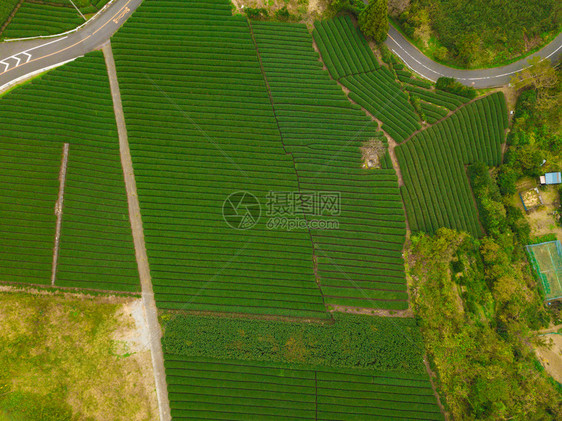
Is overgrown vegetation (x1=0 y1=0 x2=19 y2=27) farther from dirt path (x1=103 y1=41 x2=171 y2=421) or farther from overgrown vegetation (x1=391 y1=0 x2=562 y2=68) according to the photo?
overgrown vegetation (x1=391 y1=0 x2=562 y2=68)

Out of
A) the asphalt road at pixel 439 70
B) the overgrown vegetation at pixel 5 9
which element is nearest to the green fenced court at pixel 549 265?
the asphalt road at pixel 439 70

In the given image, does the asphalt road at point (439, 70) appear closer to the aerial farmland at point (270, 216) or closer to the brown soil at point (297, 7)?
the aerial farmland at point (270, 216)

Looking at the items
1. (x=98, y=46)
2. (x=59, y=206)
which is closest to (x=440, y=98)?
(x=98, y=46)

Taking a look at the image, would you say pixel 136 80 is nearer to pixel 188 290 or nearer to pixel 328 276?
pixel 188 290

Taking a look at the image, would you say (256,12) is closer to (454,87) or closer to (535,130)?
(454,87)

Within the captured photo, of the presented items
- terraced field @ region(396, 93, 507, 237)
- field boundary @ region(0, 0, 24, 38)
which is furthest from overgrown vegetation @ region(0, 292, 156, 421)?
terraced field @ region(396, 93, 507, 237)

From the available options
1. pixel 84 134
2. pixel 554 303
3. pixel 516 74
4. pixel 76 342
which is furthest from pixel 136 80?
pixel 554 303
